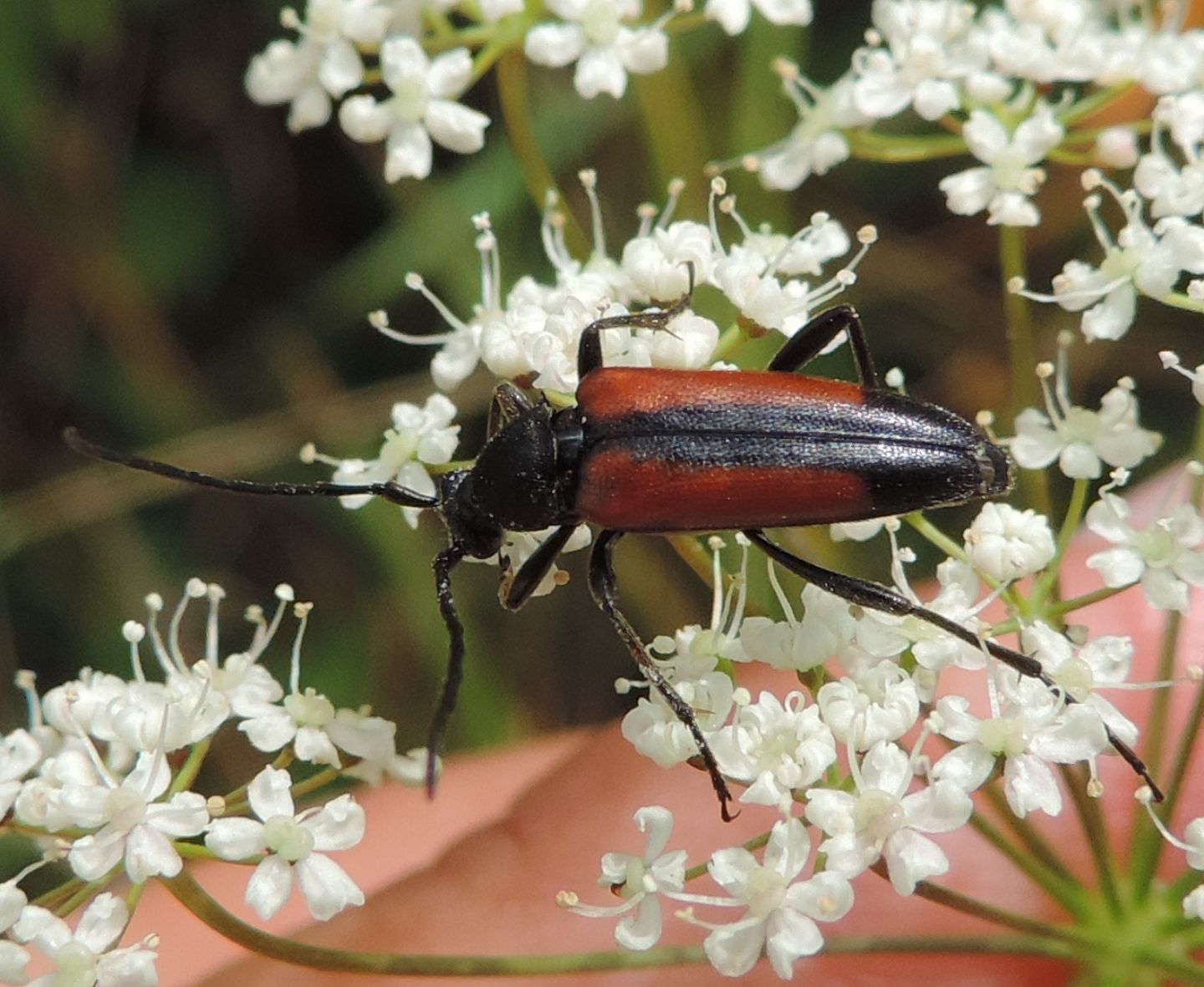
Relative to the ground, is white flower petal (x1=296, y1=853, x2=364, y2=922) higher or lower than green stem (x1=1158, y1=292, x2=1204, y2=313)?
lower

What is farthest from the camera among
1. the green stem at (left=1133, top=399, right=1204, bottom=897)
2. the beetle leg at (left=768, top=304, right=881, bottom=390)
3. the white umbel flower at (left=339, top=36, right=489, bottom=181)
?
the white umbel flower at (left=339, top=36, right=489, bottom=181)

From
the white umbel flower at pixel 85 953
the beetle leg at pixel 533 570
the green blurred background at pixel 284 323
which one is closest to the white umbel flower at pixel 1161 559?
the beetle leg at pixel 533 570

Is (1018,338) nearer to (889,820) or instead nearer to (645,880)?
(889,820)

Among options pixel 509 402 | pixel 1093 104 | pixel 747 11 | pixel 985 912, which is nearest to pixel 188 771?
pixel 509 402

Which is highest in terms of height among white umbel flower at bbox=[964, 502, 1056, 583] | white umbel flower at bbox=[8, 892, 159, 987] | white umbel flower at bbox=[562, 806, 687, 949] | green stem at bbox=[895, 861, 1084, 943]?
white umbel flower at bbox=[964, 502, 1056, 583]

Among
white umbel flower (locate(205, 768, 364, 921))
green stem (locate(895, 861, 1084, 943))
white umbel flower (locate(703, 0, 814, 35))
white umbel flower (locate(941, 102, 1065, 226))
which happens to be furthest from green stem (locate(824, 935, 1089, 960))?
white umbel flower (locate(703, 0, 814, 35))

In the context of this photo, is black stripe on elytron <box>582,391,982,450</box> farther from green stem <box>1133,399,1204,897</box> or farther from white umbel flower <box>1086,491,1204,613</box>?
green stem <box>1133,399,1204,897</box>

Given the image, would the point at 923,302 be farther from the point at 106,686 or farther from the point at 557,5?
the point at 106,686
